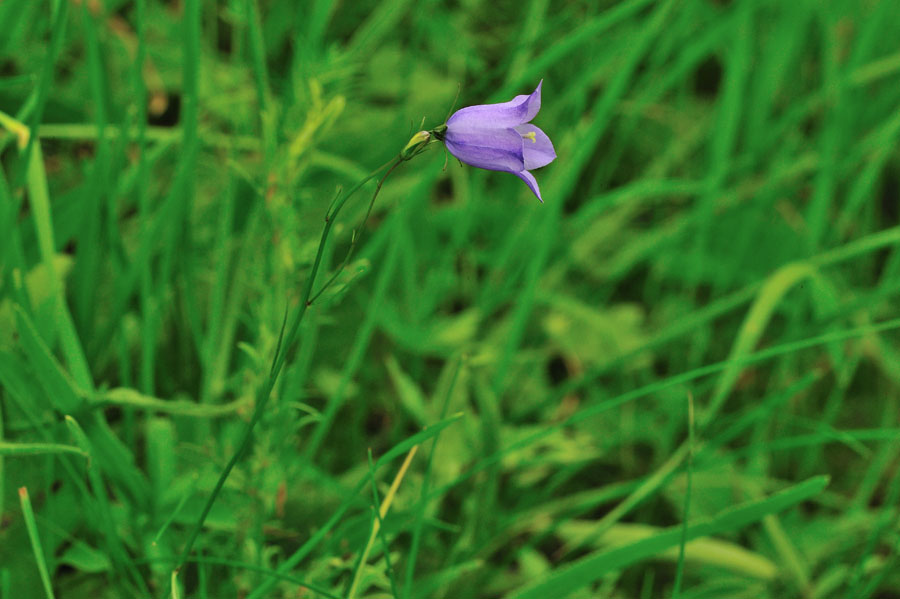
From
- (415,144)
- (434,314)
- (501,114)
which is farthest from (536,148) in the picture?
(434,314)

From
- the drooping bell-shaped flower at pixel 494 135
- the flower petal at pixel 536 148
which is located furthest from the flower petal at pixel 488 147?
the flower petal at pixel 536 148

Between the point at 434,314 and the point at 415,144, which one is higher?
the point at 415,144

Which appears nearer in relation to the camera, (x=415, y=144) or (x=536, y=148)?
(x=415, y=144)

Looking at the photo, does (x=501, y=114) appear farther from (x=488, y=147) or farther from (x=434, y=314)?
(x=434, y=314)

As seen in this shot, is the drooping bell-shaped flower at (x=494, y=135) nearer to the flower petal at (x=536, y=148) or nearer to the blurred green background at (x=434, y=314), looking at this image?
the flower petal at (x=536, y=148)

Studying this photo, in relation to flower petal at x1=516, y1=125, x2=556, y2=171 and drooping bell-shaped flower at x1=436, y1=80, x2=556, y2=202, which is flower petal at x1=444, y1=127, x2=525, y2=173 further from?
flower petal at x1=516, y1=125, x2=556, y2=171

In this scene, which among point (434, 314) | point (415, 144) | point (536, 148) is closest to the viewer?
point (415, 144)
